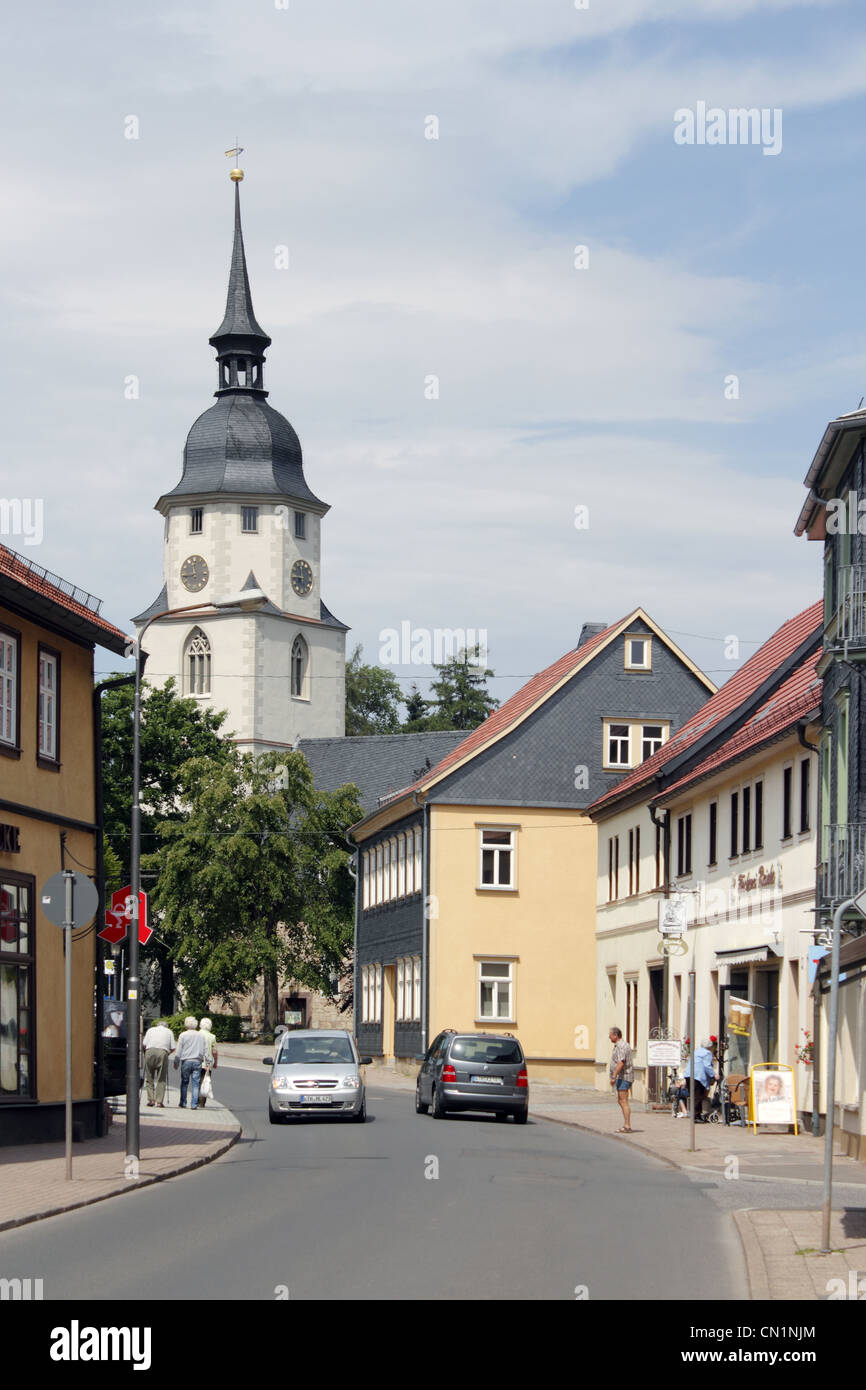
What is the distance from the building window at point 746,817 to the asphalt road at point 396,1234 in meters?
10.6

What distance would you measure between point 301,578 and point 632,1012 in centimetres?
6950

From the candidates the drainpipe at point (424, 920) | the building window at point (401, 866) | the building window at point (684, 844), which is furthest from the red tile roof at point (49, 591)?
the building window at point (401, 866)

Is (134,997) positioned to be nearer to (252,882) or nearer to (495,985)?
(495,985)

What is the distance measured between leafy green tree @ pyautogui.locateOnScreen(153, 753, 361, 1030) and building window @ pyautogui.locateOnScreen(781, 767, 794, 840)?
39564mm

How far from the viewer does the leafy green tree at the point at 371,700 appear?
395 ft

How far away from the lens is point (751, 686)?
137ft

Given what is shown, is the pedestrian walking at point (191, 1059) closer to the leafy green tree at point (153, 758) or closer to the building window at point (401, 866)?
the building window at point (401, 866)

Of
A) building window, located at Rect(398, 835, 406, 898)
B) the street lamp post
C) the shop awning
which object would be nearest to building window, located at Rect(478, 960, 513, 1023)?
building window, located at Rect(398, 835, 406, 898)

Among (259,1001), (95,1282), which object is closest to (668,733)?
(259,1001)

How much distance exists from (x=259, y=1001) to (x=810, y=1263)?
253ft

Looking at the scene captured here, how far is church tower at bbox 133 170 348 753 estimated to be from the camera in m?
109
